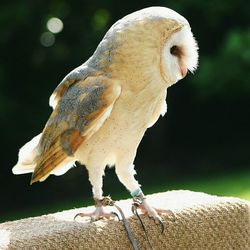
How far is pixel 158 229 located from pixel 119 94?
39 cm

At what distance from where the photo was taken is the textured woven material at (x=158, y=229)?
162 centimetres

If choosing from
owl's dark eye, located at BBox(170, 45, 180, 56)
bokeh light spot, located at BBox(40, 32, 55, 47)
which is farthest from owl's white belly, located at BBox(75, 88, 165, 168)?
bokeh light spot, located at BBox(40, 32, 55, 47)

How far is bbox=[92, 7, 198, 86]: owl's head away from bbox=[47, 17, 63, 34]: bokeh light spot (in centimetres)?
380

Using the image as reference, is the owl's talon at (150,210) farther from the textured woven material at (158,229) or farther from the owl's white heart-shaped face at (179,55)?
the owl's white heart-shaped face at (179,55)

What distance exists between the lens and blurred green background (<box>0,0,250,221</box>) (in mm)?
5234

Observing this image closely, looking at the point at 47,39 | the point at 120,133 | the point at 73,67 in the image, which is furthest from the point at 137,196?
the point at 47,39

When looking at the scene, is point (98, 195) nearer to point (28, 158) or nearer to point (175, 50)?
point (28, 158)

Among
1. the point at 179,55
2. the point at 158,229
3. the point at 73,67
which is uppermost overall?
the point at 179,55

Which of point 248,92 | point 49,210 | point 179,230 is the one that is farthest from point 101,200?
point 248,92

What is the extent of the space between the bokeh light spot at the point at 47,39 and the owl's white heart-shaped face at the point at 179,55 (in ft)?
12.4

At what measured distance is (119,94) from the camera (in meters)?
1.66

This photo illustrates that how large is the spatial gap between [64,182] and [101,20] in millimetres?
1524

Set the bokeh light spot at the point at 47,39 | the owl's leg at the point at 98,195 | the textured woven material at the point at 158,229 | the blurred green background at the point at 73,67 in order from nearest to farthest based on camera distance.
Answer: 1. the textured woven material at the point at 158,229
2. the owl's leg at the point at 98,195
3. the blurred green background at the point at 73,67
4. the bokeh light spot at the point at 47,39

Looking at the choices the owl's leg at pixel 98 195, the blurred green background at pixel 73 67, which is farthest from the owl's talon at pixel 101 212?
the blurred green background at pixel 73 67
